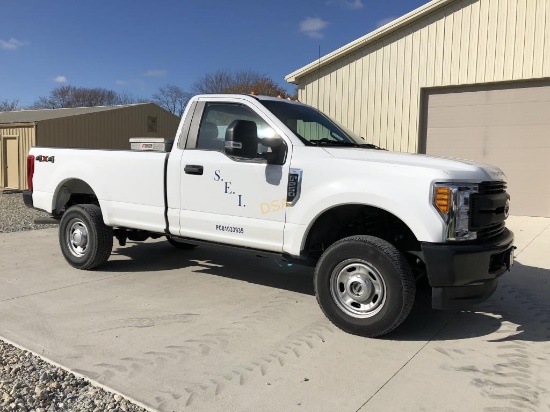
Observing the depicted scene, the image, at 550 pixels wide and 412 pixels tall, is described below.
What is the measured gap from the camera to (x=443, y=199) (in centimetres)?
370

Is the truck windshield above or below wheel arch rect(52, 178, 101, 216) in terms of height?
above

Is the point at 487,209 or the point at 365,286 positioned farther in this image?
the point at 365,286

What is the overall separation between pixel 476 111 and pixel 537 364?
327 inches

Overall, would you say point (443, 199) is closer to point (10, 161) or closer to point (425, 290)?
point (425, 290)

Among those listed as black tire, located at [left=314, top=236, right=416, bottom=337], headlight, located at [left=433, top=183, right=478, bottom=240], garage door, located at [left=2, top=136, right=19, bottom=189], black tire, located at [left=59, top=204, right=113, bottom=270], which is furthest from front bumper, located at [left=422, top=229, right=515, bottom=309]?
garage door, located at [left=2, top=136, right=19, bottom=189]

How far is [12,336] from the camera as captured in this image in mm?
4094

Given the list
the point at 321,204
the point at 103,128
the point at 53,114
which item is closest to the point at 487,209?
the point at 321,204

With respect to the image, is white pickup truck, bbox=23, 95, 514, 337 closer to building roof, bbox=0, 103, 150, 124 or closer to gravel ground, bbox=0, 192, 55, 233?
gravel ground, bbox=0, 192, 55, 233

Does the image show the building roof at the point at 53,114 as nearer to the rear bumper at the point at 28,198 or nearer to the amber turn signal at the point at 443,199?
the rear bumper at the point at 28,198

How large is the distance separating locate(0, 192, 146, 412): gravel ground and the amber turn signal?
2.50 meters

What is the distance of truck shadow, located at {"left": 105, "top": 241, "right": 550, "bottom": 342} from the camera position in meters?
4.33

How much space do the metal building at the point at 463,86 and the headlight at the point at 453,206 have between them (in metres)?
7.83

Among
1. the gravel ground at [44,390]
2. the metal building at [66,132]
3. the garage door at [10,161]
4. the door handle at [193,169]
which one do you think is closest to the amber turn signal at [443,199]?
the door handle at [193,169]

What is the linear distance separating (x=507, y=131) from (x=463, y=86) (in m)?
1.38
